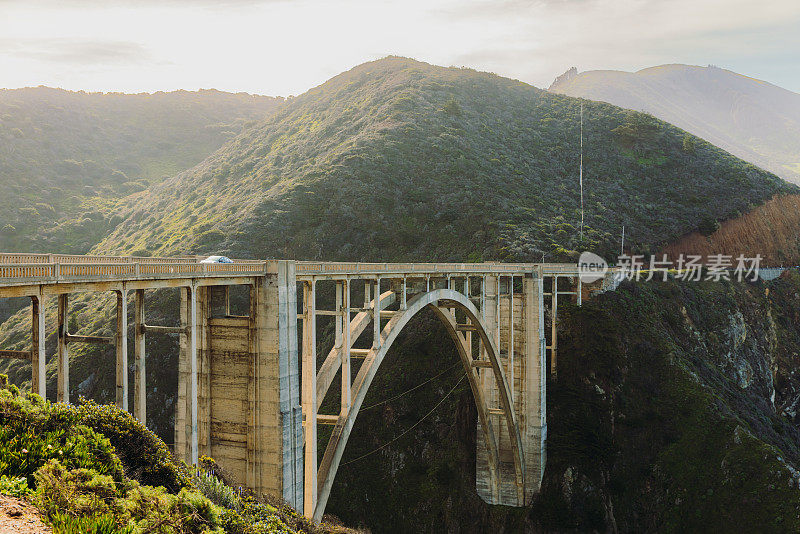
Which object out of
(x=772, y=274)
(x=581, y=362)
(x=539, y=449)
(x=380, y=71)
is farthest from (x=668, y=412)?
(x=380, y=71)

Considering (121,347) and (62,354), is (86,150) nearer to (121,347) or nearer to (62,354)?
(121,347)

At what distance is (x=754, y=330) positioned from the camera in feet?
174

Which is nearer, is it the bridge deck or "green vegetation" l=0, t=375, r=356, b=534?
"green vegetation" l=0, t=375, r=356, b=534

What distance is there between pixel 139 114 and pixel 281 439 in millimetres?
145327

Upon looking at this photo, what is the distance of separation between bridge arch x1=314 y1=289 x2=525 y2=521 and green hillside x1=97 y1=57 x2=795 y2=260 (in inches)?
801

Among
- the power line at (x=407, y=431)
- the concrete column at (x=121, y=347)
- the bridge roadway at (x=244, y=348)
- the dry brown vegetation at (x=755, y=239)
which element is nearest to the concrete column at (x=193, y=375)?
the bridge roadway at (x=244, y=348)

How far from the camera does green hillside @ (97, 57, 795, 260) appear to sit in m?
61.5

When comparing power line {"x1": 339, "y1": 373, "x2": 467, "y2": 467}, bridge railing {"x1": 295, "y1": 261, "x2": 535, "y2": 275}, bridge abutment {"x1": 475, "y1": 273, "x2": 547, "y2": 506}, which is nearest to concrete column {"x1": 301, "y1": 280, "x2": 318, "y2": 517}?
bridge railing {"x1": 295, "y1": 261, "x2": 535, "y2": 275}

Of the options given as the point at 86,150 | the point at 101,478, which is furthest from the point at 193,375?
the point at 86,150

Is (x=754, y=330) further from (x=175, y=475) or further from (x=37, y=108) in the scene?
(x=37, y=108)

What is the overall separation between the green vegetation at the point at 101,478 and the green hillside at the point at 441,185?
45.7 meters

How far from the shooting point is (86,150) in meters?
116

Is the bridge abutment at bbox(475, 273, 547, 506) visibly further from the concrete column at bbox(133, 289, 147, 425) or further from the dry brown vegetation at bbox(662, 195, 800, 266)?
the dry brown vegetation at bbox(662, 195, 800, 266)

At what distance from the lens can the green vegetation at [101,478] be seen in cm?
796
